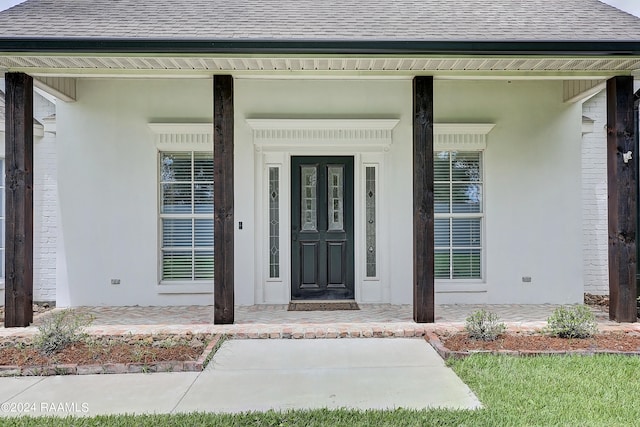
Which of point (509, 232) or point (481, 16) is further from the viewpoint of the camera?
point (509, 232)

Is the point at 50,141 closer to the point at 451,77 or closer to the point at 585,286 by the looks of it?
the point at 451,77

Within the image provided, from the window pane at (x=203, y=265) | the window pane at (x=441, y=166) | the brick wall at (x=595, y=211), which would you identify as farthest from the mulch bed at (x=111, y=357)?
the brick wall at (x=595, y=211)

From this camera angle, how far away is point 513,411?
3.34 metres

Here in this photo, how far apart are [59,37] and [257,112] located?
2.84m

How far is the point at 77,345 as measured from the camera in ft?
15.9

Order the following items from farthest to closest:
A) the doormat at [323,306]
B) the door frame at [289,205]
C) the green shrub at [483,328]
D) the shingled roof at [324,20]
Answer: the door frame at [289,205], the doormat at [323,306], the shingled roof at [324,20], the green shrub at [483,328]

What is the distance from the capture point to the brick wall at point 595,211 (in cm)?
800

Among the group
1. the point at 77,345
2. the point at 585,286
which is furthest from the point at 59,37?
the point at 585,286

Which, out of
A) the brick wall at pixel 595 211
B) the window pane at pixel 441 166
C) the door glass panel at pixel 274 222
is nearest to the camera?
the door glass panel at pixel 274 222

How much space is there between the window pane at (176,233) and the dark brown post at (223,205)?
1926 mm

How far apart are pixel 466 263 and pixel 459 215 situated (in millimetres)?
786

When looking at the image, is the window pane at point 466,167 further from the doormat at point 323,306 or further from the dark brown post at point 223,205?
the dark brown post at point 223,205

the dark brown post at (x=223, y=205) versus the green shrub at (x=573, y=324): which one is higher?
the dark brown post at (x=223, y=205)

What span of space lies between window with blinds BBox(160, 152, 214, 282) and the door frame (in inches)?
31.7
